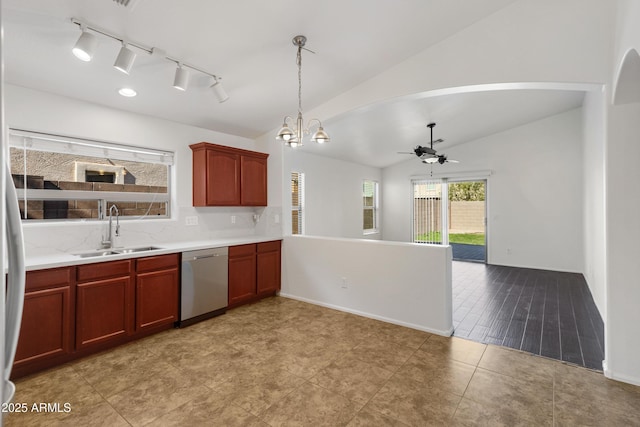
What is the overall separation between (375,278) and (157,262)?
7.63 ft

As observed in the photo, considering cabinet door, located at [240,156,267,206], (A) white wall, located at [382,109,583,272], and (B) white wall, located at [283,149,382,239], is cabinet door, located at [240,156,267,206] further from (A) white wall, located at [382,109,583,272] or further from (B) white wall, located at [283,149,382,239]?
(A) white wall, located at [382,109,583,272]

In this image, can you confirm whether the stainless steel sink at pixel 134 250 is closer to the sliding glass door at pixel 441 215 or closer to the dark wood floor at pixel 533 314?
the dark wood floor at pixel 533 314

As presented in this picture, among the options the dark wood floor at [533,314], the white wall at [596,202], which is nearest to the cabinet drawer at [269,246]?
the dark wood floor at [533,314]

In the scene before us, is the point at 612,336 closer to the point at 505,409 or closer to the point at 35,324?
the point at 505,409

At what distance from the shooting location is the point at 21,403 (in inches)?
82.4

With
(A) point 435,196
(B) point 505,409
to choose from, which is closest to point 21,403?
(B) point 505,409

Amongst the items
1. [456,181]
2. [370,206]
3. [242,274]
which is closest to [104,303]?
[242,274]

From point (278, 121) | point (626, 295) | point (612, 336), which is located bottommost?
point (612, 336)

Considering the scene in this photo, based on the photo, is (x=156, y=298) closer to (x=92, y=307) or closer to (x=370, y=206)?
→ (x=92, y=307)

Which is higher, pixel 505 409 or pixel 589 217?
pixel 589 217

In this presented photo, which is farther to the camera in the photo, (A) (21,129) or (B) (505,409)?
(A) (21,129)

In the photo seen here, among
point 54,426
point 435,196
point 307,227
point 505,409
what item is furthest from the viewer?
point 435,196

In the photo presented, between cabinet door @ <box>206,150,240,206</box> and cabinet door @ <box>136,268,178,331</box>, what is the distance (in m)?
1.09

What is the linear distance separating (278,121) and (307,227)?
2455 mm
